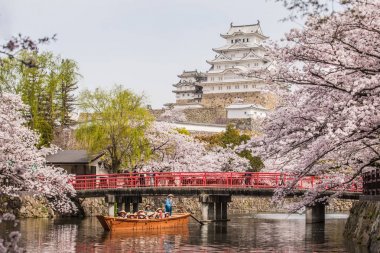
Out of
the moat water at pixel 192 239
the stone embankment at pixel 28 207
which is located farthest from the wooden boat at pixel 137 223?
the stone embankment at pixel 28 207

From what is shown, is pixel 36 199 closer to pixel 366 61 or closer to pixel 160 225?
pixel 160 225

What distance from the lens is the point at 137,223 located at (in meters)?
32.6

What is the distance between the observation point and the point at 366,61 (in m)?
13.9

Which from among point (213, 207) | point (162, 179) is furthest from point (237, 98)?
point (213, 207)

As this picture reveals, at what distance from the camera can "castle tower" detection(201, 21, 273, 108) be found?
96125 mm

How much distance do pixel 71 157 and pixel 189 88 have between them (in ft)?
198

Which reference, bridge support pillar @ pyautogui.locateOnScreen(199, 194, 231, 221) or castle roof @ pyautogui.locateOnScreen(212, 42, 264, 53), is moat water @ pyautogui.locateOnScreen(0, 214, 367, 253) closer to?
bridge support pillar @ pyautogui.locateOnScreen(199, 194, 231, 221)

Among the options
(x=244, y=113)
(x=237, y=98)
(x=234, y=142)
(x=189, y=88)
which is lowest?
(x=234, y=142)

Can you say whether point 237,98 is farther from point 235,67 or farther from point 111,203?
point 111,203

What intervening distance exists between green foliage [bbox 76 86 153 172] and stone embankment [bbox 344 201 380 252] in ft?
62.0

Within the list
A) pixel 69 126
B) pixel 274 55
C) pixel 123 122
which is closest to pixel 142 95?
pixel 123 122

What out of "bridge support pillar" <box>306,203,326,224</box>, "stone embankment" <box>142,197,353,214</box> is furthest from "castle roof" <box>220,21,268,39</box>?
"bridge support pillar" <box>306,203,326,224</box>

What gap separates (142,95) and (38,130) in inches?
303

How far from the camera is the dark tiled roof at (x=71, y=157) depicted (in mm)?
47219
